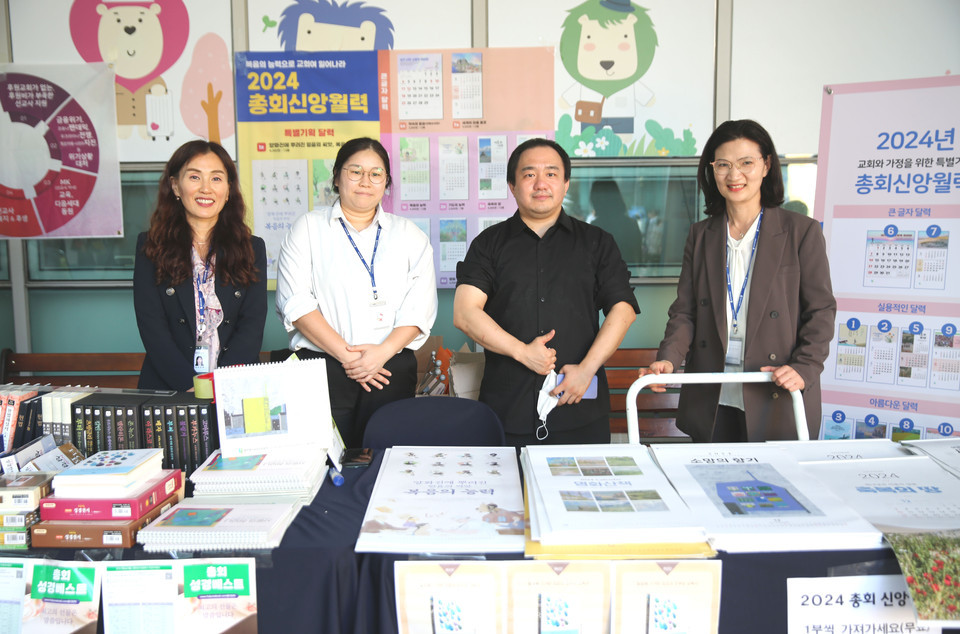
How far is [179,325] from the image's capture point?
2.17 metres

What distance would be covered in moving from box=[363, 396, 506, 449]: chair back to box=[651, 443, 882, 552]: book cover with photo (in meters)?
0.64

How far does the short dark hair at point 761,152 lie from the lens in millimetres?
2020

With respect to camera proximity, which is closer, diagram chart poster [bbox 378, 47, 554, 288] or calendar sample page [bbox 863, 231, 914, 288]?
calendar sample page [bbox 863, 231, 914, 288]

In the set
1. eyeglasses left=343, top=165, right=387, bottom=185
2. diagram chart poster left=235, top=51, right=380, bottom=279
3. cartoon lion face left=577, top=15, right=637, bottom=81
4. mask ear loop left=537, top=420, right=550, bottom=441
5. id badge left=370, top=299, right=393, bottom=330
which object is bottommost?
mask ear loop left=537, top=420, right=550, bottom=441

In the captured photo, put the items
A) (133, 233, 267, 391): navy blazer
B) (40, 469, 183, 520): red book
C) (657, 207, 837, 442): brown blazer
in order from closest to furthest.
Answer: (40, 469, 183, 520): red book < (657, 207, 837, 442): brown blazer < (133, 233, 267, 391): navy blazer

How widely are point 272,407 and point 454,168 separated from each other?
2.21 metres

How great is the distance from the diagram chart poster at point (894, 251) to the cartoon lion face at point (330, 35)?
233 centimetres

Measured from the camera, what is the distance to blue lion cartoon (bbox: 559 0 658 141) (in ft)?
10.9

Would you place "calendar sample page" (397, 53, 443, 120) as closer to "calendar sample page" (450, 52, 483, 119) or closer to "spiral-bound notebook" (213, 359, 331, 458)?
"calendar sample page" (450, 52, 483, 119)

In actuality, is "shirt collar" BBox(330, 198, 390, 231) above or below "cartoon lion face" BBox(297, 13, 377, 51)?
below

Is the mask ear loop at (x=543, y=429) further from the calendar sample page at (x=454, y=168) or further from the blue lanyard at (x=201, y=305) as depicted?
the calendar sample page at (x=454, y=168)

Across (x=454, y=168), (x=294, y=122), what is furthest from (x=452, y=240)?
(x=294, y=122)

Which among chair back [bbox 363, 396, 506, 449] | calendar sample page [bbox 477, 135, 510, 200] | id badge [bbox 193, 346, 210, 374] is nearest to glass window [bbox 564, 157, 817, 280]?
calendar sample page [bbox 477, 135, 510, 200]

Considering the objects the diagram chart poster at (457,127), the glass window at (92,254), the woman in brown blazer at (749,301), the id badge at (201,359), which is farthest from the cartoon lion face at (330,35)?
the woman in brown blazer at (749,301)
